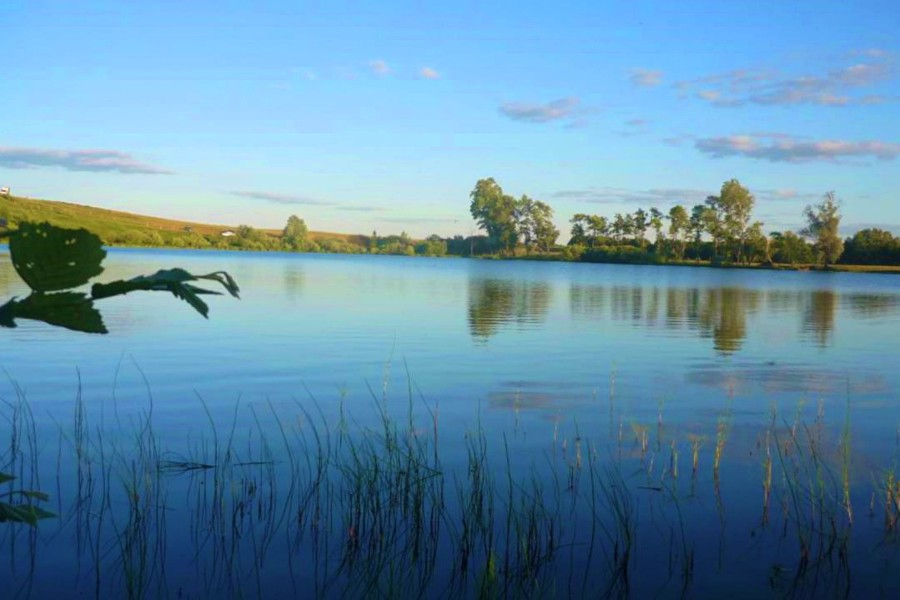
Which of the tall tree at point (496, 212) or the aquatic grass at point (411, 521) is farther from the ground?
the tall tree at point (496, 212)

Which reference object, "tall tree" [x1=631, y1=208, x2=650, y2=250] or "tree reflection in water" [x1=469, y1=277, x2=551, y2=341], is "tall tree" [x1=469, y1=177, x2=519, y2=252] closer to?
"tall tree" [x1=631, y1=208, x2=650, y2=250]

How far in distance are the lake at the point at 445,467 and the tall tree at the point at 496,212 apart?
144m

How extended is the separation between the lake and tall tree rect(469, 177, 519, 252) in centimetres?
14447

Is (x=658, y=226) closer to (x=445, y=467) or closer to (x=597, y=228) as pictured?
(x=597, y=228)

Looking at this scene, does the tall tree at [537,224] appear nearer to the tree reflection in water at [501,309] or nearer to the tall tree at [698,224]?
the tall tree at [698,224]

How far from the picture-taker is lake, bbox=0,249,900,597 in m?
6.02

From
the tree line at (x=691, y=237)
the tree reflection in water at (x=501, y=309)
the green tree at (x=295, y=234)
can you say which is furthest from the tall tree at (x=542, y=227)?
the tree reflection in water at (x=501, y=309)

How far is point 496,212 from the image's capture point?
539 feet

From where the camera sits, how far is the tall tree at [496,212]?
16325 cm

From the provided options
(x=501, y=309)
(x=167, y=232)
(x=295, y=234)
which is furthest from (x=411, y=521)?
(x=295, y=234)

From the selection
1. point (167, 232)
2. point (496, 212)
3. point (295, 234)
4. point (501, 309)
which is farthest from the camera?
point (295, 234)

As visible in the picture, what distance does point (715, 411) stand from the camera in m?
12.2

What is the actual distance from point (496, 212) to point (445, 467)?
6192 inches

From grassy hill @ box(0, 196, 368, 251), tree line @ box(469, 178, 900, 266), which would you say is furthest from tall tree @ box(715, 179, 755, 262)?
grassy hill @ box(0, 196, 368, 251)
